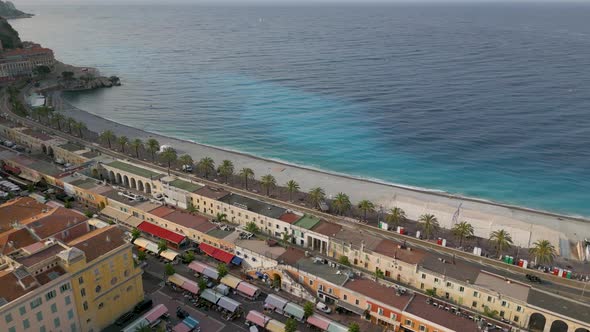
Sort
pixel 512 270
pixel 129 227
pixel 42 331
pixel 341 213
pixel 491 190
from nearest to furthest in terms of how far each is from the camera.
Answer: pixel 42 331
pixel 512 270
pixel 129 227
pixel 341 213
pixel 491 190

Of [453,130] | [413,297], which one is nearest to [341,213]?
[413,297]

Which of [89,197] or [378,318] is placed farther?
[89,197]

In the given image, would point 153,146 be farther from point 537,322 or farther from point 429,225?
point 537,322

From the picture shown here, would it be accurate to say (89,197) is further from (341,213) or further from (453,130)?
(453,130)

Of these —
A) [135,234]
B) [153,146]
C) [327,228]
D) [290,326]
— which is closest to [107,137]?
[153,146]

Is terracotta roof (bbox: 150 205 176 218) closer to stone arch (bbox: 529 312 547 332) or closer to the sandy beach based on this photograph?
the sandy beach

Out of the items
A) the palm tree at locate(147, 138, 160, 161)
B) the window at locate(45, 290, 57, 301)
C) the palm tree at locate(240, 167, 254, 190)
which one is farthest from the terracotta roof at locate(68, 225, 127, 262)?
the palm tree at locate(147, 138, 160, 161)
